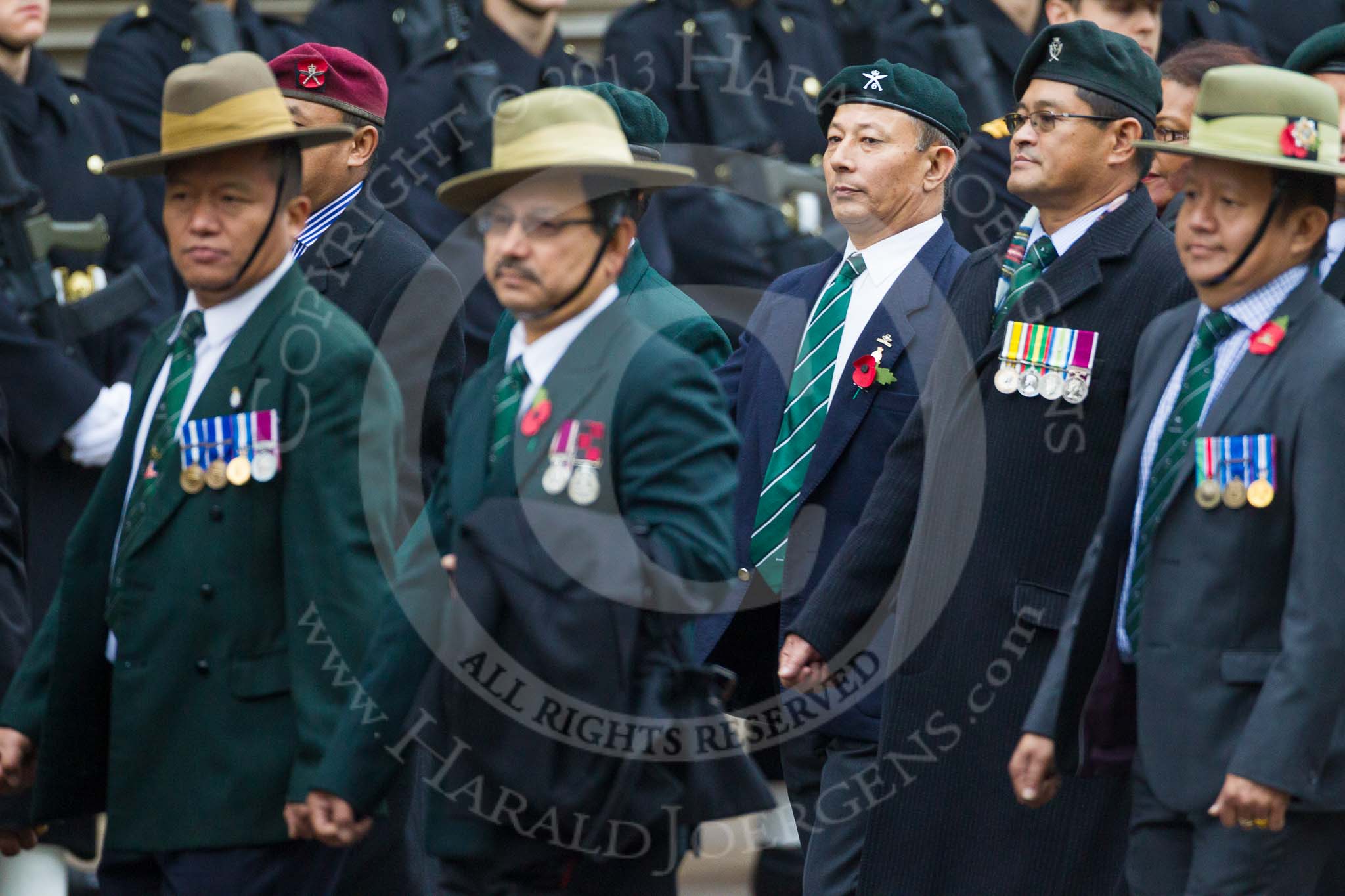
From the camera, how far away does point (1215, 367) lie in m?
4.47

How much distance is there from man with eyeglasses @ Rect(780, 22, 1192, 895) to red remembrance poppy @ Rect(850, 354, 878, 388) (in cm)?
28

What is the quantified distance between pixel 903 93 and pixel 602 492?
220 cm

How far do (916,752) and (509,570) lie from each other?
1427 mm

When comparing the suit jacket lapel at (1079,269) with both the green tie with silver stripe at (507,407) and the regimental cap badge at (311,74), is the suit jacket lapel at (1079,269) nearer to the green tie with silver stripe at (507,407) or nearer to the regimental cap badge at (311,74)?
the green tie with silver stripe at (507,407)

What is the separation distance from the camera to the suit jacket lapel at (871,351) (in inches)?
222

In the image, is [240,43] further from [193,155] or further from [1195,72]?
[193,155]

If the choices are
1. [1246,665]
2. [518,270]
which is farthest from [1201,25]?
[518,270]

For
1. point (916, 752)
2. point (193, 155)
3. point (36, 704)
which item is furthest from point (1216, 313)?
point (36, 704)

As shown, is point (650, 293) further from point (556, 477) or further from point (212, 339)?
point (556, 477)

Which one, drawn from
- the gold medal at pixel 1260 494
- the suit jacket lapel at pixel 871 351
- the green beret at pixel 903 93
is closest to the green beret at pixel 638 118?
A: the green beret at pixel 903 93

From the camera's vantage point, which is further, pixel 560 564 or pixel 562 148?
pixel 562 148

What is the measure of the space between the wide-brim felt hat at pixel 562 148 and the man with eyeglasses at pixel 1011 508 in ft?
3.84

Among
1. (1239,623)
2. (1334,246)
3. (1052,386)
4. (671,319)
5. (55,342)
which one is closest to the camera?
(1239,623)

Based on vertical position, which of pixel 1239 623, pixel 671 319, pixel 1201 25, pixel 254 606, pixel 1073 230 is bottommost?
pixel 254 606
